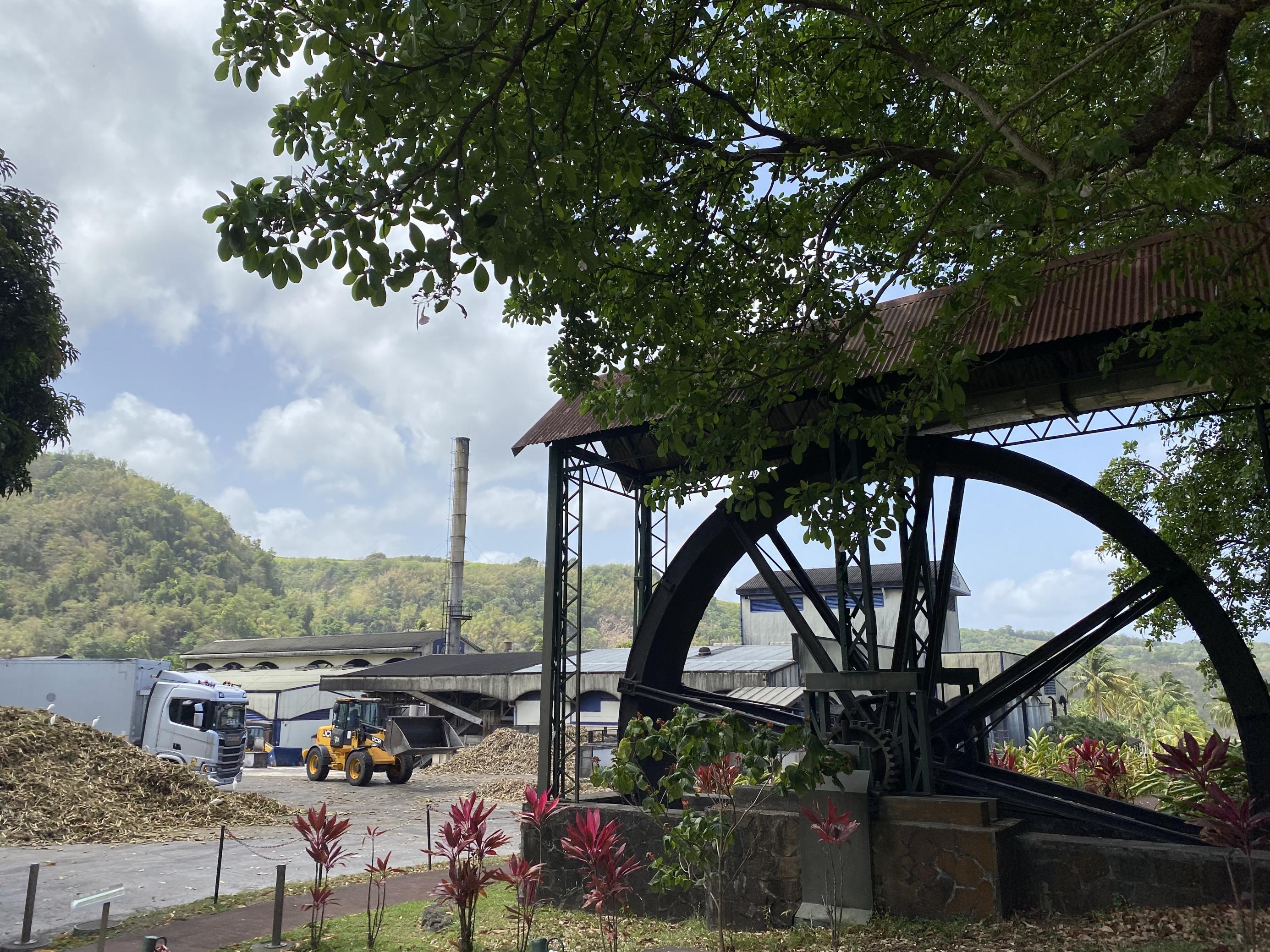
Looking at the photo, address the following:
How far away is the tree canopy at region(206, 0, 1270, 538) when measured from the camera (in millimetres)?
3996

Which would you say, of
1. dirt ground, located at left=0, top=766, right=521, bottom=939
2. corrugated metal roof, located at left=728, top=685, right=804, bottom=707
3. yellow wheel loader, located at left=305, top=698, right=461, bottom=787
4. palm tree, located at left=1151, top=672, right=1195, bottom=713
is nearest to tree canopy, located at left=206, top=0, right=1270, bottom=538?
dirt ground, located at left=0, top=766, right=521, bottom=939

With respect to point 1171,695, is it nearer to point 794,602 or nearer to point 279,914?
point 794,602

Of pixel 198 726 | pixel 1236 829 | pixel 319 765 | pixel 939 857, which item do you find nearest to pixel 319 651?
pixel 319 765

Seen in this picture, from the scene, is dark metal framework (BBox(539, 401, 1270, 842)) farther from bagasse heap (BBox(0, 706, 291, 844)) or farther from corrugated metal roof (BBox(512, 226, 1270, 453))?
bagasse heap (BBox(0, 706, 291, 844))

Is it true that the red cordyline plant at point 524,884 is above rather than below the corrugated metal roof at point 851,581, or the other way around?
below

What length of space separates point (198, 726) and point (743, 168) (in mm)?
19467

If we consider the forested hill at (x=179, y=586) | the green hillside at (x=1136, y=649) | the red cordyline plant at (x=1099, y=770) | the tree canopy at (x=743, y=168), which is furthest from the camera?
the green hillside at (x=1136, y=649)

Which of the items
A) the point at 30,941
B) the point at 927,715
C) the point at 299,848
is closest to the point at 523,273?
the point at 927,715

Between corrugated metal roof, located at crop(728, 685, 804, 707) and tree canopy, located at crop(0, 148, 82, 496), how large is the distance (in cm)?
1522

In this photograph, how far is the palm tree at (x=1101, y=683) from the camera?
41.6 metres

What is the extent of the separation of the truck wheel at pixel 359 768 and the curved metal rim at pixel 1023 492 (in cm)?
1328

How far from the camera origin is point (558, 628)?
10406 millimetres

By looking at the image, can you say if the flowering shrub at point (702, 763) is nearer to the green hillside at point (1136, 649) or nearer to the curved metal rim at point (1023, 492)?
the curved metal rim at point (1023, 492)

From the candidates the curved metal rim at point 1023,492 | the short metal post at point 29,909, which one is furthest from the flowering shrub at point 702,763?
the short metal post at point 29,909
